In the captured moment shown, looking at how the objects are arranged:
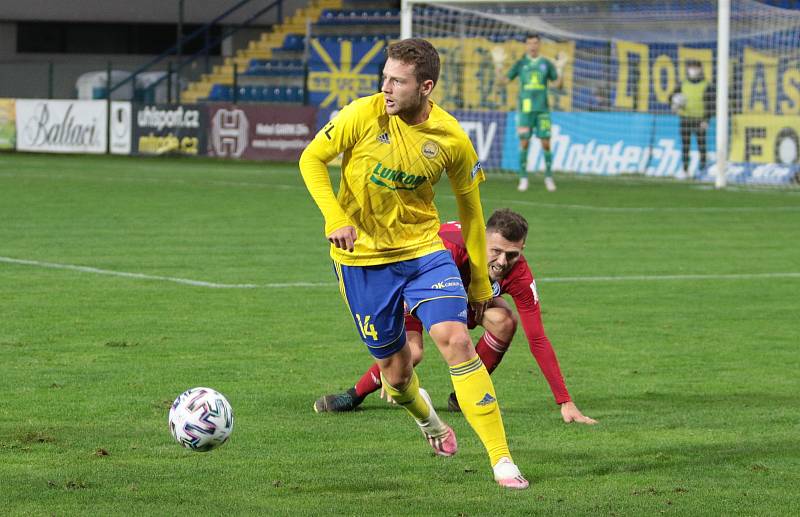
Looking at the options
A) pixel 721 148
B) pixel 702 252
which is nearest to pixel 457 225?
pixel 702 252

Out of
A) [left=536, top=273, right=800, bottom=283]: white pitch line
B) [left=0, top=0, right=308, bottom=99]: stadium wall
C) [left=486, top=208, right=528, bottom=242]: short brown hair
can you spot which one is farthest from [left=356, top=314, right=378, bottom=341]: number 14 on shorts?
[left=0, top=0, right=308, bottom=99]: stadium wall

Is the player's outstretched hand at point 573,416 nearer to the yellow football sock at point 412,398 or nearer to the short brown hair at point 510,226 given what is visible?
the short brown hair at point 510,226

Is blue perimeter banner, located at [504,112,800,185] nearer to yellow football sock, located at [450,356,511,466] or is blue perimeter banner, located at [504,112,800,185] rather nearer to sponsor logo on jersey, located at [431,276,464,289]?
sponsor logo on jersey, located at [431,276,464,289]

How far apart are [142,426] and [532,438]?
181 cm

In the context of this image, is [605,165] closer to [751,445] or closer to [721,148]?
[721,148]

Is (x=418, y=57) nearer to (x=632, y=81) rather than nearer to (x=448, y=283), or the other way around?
(x=448, y=283)

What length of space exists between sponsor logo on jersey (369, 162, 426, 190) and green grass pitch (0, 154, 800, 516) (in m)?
1.18

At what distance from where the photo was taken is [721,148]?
939 inches

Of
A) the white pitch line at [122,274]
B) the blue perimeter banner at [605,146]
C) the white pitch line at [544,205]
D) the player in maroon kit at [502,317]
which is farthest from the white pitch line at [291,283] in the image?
the blue perimeter banner at [605,146]

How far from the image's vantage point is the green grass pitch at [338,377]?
224 inches

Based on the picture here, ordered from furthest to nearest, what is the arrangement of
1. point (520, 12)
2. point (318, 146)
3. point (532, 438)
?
point (520, 12), point (532, 438), point (318, 146)

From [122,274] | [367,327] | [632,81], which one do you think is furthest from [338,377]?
[632,81]

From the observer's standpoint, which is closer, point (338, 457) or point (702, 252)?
point (338, 457)

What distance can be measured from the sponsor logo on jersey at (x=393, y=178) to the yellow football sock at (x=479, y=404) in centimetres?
75
